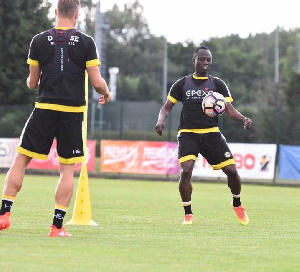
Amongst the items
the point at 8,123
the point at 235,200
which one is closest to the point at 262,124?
the point at 8,123

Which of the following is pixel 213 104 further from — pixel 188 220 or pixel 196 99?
pixel 188 220

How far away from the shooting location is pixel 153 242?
30.1ft

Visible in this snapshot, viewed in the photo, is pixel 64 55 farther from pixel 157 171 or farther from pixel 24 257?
pixel 157 171

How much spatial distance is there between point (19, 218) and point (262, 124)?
25.6 m

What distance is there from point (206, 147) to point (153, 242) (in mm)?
3416

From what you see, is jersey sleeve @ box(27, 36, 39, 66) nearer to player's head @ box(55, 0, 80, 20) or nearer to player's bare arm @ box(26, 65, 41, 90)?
player's bare arm @ box(26, 65, 41, 90)

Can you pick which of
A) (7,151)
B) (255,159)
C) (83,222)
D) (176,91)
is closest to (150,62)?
(7,151)

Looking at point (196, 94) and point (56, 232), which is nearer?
point (56, 232)

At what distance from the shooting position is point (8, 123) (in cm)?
3319

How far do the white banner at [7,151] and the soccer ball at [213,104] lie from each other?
767 inches

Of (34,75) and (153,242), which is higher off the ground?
(34,75)

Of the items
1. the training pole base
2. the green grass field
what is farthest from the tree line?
the training pole base

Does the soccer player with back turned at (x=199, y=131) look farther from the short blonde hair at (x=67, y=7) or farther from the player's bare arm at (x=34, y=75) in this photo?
the short blonde hair at (x=67, y=7)

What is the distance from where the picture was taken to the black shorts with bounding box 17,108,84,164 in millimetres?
9594
